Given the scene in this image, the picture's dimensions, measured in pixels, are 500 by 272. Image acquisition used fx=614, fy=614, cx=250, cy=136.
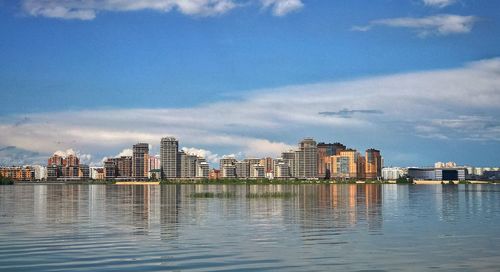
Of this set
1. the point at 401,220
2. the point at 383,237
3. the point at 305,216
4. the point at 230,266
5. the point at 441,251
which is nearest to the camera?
the point at 230,266

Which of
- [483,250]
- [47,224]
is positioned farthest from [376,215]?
[47,224]

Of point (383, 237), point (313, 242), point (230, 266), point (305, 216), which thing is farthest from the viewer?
point (305, 216)

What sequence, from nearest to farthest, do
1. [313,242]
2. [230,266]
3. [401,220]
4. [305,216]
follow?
[230,266], [313,242], [401,220], [305,216]

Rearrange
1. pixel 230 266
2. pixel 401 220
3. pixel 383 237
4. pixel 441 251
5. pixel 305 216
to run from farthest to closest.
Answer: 1. pixel 305 216
2. pixel 401 220
3. pixel 383 237
4. pixel 441 251
5. pixel 230 266

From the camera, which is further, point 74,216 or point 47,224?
point 74,216

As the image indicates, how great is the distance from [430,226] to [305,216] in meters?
12.7

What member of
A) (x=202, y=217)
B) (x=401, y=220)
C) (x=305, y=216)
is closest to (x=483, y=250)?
(x=401, y=220)

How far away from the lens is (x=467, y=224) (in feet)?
164

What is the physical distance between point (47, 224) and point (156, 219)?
9462 mm

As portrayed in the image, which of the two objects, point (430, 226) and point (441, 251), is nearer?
point (441, 251)

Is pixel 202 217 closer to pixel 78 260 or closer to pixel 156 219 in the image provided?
pixel 156 219

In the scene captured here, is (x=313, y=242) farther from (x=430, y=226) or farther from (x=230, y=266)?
(x=430, y=226)

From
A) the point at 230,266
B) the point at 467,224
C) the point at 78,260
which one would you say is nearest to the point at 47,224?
the point at 78,260

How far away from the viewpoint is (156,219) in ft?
176
